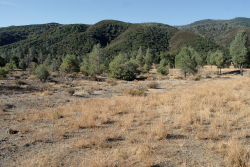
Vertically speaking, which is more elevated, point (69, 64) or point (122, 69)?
point (69, 64)

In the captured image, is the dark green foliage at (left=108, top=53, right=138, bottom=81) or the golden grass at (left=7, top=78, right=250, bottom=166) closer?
the golden grass at (left=7, top=78, right=250, bottom=166)

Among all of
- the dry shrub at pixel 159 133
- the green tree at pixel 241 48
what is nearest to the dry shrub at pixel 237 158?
the dry shrub at pixel 159 133

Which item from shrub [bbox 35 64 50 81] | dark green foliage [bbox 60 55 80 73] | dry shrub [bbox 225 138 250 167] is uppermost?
dark green foliage [bbox 60 55 80 73]

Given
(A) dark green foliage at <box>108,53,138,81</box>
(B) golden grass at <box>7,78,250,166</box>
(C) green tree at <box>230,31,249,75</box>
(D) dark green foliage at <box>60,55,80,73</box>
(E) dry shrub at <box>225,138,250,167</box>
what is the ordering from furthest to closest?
(C) green tree at <box>230,31,249,75</box> < (A) dark green foliage at <box>108,53,138,81</box> < (D) dark green foliage at <box>60,55,80,73</box> < (B) golden grass at <box>7,78,250,166</box> < (E) dry shrub at <box>225,138,250,167</box>

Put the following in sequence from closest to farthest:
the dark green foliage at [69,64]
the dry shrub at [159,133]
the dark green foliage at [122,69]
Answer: the dry shrub at [159,133] → the dark green foliage at [69,64] → the dark green foliage at [122,69]

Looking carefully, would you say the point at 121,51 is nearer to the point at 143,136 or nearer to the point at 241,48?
the point at 241,48

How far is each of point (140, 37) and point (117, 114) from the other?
15126 centimetres

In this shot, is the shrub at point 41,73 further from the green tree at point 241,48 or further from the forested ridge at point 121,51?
the green tree at point 241,48

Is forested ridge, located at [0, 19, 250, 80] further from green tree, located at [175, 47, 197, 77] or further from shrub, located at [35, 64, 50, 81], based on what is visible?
shrub, located at [35, 64, 50, 81]

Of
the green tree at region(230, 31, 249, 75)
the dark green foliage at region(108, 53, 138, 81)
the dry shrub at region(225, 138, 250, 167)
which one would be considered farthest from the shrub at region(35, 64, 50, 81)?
the green tree at region(230, 31, 249, 75)

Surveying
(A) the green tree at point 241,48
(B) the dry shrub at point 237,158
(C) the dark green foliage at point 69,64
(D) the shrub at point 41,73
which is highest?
(A) the green tree at point 241,48

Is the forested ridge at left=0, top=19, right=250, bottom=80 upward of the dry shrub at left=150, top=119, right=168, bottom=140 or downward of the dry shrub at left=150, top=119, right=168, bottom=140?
upward

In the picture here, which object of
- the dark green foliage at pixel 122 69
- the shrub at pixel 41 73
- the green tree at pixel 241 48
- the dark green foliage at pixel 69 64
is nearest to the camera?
the shrub at pixel 41 73

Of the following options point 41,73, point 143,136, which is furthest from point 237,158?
point 41,73
